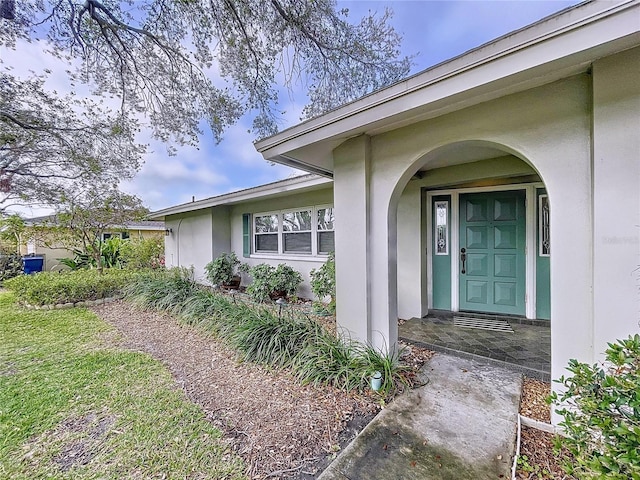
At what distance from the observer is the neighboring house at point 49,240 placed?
9630 mm

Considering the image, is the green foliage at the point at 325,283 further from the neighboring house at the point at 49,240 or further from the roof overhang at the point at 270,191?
the neighboring house at the point at 49,240

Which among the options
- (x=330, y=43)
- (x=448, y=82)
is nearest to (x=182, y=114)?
(x=330, y=43)

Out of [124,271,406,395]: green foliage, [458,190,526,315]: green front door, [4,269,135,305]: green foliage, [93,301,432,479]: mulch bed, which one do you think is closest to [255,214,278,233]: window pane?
[124,271,406,395]: green foliage

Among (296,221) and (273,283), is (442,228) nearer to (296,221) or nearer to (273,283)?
(296,221)

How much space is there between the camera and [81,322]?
582 cm

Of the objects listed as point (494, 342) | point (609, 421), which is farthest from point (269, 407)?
point (494, 342)

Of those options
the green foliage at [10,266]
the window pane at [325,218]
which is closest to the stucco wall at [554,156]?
the window pane at [325,218]

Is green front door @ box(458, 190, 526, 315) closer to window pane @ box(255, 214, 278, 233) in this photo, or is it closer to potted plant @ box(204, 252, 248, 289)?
window pane @ box(255, 214, 278, 233)

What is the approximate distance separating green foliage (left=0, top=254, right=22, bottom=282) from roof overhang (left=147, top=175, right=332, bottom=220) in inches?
282

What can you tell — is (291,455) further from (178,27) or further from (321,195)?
(178,27)

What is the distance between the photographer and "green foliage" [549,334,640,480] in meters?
1.23

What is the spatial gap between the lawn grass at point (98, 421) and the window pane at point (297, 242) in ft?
15.0

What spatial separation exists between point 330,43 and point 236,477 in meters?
7.45

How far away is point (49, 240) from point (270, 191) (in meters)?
8.97
